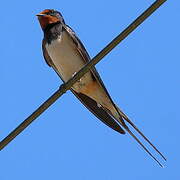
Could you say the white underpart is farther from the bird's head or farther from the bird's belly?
the bird's head

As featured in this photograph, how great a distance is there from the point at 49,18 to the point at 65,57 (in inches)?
18.3

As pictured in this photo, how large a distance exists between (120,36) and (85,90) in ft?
5.40

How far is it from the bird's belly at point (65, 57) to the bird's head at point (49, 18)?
0.27 metres

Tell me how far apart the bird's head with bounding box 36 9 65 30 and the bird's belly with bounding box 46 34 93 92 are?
27 centimetres

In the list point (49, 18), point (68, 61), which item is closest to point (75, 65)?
point (68, 61)

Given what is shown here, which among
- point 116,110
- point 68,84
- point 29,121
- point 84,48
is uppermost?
point 84,48

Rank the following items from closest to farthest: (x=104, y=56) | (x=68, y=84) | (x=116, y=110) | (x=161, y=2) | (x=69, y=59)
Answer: (x=161, y=2) < (x=104, y=56) < (x=68, y=84) < (x=116, y=110) < (x=69, y=59)

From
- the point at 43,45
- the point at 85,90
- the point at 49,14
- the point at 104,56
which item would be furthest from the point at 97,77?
the point at 104,56

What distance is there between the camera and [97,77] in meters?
3.53

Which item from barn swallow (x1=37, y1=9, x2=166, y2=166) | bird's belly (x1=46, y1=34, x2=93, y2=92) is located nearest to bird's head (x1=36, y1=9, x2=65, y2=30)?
barn swallow (x1=37, y1=9, x2=166, y2=166)

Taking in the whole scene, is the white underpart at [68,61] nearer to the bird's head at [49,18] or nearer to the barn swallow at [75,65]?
the barn swallow at [75,65]

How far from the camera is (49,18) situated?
12.8 feet

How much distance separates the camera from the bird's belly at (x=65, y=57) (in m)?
3.56

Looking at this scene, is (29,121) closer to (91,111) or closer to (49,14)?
(91,111)
